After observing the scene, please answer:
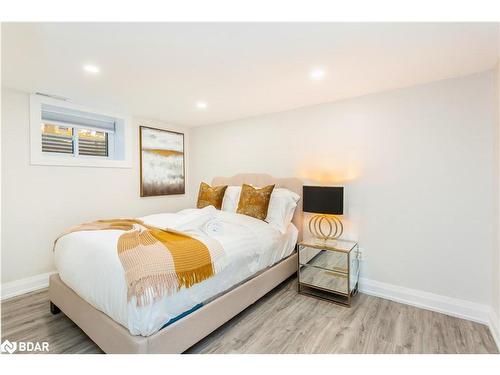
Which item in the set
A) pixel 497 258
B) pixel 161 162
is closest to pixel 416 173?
pixel 497 258

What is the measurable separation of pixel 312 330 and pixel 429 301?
4.24 feet

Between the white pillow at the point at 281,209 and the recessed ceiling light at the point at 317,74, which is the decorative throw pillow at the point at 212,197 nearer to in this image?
the white pillow at the point at 281,209

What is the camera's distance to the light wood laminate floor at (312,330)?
1808 millimetres

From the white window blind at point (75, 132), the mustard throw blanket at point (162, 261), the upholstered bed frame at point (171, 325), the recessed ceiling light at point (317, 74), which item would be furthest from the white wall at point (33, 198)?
the recessed ceiling light at point (317, 74)

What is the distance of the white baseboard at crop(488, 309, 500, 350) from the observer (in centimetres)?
185

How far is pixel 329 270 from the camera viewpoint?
262 centimetres

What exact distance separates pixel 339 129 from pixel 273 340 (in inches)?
93.2

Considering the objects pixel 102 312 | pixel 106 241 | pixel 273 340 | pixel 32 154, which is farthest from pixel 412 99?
pixel 32 154

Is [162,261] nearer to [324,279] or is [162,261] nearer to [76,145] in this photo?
[324,279]

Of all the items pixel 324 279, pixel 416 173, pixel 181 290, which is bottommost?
pixel 324 279

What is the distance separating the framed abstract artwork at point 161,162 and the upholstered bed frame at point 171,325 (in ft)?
6.60

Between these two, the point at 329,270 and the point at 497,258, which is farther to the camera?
the point at 329,270

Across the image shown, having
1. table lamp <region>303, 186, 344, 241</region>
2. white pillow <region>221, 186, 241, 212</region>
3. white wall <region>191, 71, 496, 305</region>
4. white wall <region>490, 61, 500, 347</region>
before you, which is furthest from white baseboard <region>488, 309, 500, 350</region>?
white pillow <region>221, 186, 241, 212</region>

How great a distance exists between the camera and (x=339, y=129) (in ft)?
9.66
